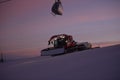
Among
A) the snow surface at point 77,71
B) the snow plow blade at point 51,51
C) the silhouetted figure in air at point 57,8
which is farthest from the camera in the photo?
the snow plow blade at point 51,51

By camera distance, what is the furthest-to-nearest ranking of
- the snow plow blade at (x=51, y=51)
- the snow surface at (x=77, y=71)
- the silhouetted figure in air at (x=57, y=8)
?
1. the snow plow blade at (x=51, y=51)
2. the silhouetted figure in air at (x=57, y=8)
3. the snow surface at (x=77, y=71)

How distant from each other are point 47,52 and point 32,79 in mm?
8958

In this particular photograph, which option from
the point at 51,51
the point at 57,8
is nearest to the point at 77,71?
the point at 57,8

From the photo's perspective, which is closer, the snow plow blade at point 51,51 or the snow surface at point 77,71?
the snow surface at point 77,71

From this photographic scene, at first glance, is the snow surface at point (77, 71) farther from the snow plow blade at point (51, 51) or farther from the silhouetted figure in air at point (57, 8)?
the snow plow blade at point (51, 51)

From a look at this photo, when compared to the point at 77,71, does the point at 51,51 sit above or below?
above

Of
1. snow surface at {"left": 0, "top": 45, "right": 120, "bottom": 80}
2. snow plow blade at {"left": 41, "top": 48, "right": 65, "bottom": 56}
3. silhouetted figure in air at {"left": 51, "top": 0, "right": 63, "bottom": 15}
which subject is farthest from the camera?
snow plow blade at {"left": 41, "top": 48, "right": 65, "bottom": 56}

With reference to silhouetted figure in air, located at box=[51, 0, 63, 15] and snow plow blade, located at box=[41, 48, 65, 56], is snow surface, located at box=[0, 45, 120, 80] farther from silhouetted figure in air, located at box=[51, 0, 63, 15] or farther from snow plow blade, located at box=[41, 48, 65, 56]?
snow plow blade, located at box=[41, 48, 65, 56]

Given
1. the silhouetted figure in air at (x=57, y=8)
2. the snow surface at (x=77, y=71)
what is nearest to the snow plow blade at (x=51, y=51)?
the silhouetted figure in air at (x=57, y=8)

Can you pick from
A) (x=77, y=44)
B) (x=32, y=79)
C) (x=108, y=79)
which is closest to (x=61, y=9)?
(x=77, y=44)

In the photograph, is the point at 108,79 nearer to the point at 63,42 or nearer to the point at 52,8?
the point at 52,8

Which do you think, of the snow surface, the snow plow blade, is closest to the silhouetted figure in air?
the snow plow blade

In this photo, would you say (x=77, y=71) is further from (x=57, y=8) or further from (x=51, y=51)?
(x=51, y=51)

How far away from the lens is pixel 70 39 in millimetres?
13828
